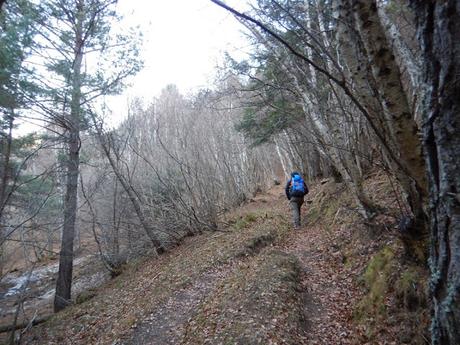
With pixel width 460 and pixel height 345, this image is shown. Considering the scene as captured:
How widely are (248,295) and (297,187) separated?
4.81m

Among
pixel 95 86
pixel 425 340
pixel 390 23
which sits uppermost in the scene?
pixel 95 86

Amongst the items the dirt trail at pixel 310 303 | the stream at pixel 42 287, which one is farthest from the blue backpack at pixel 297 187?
the stream at pixel 42 287

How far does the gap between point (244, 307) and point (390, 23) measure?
22.4 feet

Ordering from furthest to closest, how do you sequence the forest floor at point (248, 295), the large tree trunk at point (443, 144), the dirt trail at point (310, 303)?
the forest floor at point (248, 295) → the dirt trail at point (310, 303) → the large tree trunk at point (443, 144)

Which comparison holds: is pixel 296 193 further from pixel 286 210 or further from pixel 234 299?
pixel 234 299

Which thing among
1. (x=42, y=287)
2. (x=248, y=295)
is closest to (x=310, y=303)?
(x=248, y=295)

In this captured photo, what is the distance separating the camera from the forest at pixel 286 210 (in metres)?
1.24

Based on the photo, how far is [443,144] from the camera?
112 centimetres

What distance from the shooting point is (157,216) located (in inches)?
440

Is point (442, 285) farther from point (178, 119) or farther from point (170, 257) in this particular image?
point (178, 119)

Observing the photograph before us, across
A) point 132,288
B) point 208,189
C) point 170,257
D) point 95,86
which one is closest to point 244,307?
point 132,288

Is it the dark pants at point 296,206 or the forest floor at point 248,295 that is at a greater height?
the dark pants at point 296,206

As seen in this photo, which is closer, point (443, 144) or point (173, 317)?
point (443, 144)

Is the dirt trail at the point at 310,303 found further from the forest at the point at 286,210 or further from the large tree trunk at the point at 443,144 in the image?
the large tree trunk at the point at 443,144
